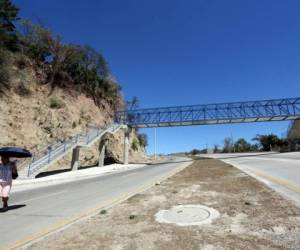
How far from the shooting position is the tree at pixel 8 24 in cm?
3438

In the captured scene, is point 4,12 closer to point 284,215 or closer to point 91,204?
point 91,204

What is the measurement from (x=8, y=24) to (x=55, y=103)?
1284 cm

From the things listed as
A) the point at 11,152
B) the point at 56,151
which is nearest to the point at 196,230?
the point at 11,152

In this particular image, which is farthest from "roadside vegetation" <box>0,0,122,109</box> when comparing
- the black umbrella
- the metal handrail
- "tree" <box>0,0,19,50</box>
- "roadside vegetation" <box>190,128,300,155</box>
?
"roadside vegetation" <box>190,128,300,155</box>

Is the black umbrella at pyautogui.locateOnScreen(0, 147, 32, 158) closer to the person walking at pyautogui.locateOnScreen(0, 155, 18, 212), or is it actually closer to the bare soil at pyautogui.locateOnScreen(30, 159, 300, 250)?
the person walking at pyautogui.locateOnScreen(0, 155, 18, 212)

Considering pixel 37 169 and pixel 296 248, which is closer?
pixel 296 248

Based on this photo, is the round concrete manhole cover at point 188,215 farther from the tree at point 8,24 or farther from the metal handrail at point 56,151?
the tree at point 8,24

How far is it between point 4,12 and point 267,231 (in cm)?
4094

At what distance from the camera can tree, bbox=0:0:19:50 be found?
34375mm

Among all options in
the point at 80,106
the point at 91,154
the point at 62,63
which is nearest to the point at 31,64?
the point at 62,63

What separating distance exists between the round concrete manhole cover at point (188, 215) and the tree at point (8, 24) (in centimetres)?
3544

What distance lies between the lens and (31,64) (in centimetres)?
3925

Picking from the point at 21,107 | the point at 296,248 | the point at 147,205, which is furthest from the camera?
the point at 21,107

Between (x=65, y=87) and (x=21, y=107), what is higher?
(x=65, y=87)
